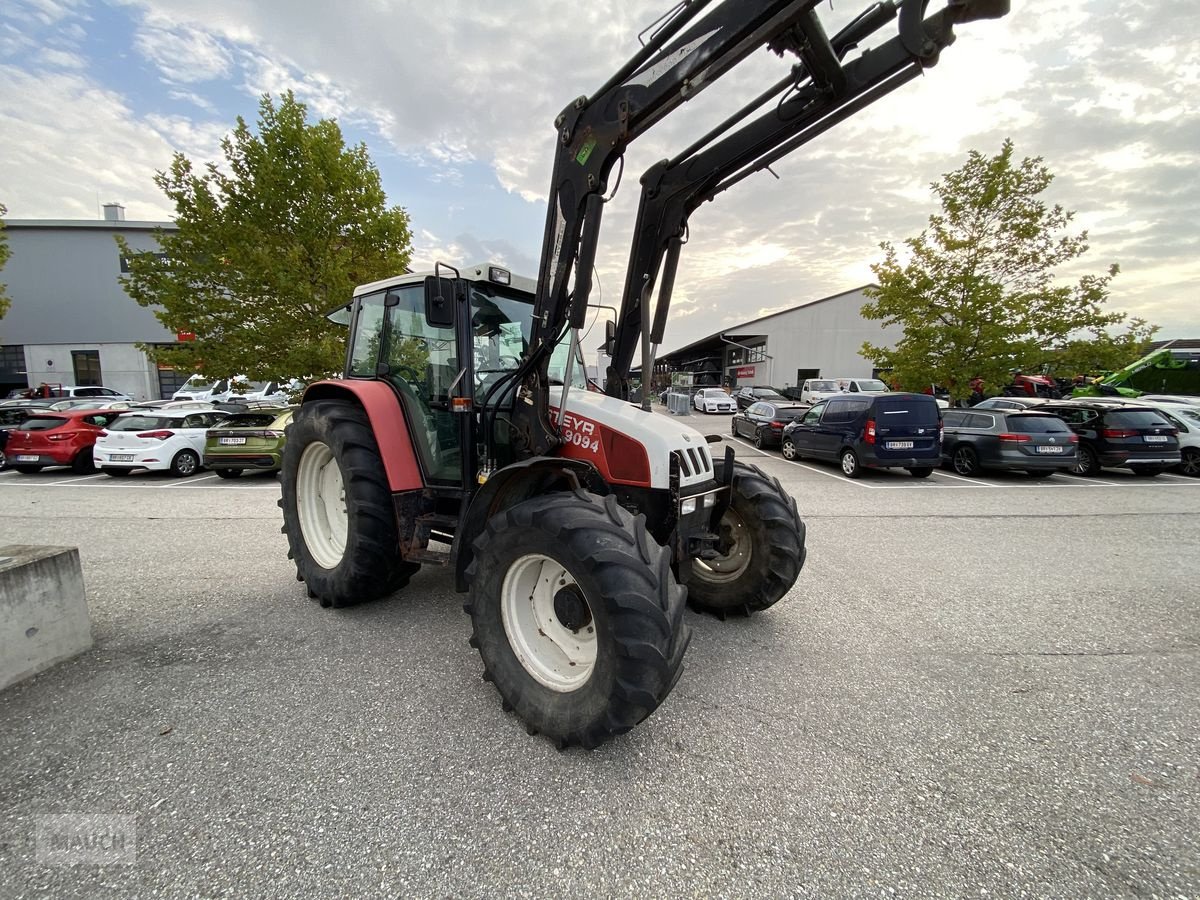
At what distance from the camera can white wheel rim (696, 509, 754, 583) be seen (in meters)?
3.58

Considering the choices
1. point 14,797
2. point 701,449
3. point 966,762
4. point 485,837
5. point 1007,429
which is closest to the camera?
point 485,837

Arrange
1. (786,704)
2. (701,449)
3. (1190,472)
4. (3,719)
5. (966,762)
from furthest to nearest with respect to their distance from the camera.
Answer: (1190,472) → (701,449) → (786,704) → (3,719) → (966,762)

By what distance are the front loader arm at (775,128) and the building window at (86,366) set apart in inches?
1516

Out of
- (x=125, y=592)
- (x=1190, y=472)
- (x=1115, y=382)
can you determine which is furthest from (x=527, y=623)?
(x=1115, y=382)

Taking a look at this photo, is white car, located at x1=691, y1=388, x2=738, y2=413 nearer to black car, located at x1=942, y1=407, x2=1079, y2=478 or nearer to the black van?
the black van

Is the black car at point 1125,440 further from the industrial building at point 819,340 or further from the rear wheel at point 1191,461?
the industrial building at point 819,340

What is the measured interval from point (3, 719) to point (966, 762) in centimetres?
451

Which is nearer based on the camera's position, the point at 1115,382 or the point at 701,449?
the point at 701,449

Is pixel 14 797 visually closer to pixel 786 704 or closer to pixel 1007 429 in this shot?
pixel 786 704

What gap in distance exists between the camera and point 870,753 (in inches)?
92.9

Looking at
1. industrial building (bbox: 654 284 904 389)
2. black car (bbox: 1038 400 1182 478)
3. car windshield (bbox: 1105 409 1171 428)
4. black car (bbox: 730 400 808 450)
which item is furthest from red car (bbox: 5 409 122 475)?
industrial building (bbox: 654 284 904 389)

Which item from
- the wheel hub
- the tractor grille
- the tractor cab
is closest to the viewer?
the wheel hub

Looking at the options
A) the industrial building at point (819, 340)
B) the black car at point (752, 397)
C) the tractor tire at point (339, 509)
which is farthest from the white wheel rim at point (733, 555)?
the industrial building at point (819, 340)
